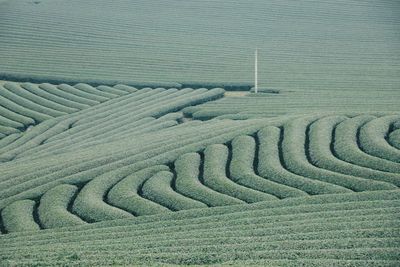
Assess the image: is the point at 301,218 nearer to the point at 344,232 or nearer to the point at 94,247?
the point at 344,232

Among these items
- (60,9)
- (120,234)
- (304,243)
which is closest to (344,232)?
(304,243)

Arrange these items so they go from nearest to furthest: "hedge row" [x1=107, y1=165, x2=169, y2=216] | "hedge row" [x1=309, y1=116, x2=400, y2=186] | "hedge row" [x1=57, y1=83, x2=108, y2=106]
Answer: "hedge row" [x1=107, y1=165, x2=169, y2=216], "hedge row" [x1=309, y1=116, x2=400, y2=186], "hedge row" [x1=57, y1=83, x2=108, y2=106]

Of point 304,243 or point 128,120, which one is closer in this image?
point 304,243

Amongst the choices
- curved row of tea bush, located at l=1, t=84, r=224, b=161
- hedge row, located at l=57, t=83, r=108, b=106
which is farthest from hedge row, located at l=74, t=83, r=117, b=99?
curved row of tea bush, located at l=1, t=84, r=224, b=161

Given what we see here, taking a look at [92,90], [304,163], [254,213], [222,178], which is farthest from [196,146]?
[92,90]

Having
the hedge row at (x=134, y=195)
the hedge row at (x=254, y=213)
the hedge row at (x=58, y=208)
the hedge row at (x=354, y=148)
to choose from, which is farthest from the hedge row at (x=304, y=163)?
the hedge row at (x=58, y=208)

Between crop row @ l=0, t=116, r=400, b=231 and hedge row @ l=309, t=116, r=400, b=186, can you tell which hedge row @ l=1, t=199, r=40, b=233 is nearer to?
crop row @ l=0, t=116, r=400, b=231

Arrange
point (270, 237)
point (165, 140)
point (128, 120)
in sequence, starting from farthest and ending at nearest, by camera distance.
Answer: point (128, 120) → point (165, 140) → point (270, 237)
